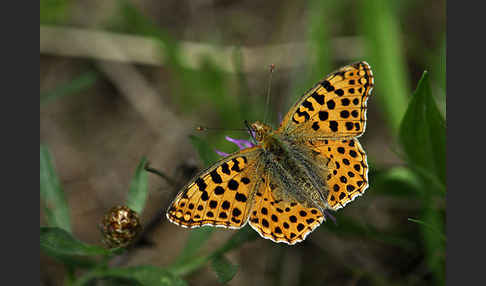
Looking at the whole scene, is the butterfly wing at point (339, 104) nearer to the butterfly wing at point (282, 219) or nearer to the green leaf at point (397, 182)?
the butterfly wing at point (282, 219)

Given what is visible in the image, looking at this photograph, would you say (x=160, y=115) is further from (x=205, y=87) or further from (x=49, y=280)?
(x=49, y=280)

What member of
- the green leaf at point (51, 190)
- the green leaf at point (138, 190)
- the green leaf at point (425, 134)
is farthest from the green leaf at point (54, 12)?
the green leaf at point (425, 134)

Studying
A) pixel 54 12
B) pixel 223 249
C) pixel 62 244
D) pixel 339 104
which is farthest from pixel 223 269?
pixel 54 12

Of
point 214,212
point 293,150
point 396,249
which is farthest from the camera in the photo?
point 396,249

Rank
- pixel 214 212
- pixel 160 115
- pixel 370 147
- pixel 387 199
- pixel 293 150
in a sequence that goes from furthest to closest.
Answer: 1. pixel 160 115
2. pixel 370 147
3. pixel 387 199
4. pixel 293 150
5. pixel 214 212

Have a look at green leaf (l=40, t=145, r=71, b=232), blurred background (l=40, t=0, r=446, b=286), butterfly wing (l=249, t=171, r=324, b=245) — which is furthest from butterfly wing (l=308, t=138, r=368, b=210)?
green leaf (l=40, t=145, r=71, b=232)

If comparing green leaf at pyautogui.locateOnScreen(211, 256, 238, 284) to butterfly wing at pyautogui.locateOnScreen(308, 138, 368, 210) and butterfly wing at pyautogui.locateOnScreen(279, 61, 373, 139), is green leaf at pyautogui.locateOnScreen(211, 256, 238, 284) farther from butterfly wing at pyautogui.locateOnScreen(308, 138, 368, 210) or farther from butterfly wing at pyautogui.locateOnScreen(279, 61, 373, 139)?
butterfly wing at pyautogui.locateOnScreen(279, 61, 373, 139)

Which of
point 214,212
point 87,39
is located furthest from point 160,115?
point 214,212
